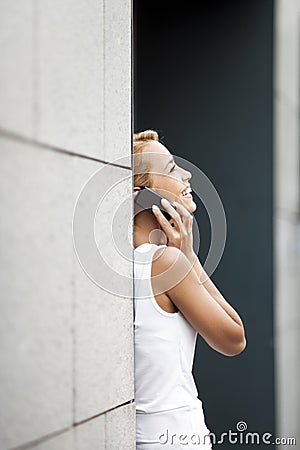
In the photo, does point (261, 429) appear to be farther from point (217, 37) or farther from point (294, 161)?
point (217, 37)

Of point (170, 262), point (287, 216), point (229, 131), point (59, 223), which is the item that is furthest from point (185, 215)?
point (287, 216)

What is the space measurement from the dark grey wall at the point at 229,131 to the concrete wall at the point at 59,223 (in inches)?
83.7

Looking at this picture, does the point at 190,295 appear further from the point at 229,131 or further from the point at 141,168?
the point at 229,131

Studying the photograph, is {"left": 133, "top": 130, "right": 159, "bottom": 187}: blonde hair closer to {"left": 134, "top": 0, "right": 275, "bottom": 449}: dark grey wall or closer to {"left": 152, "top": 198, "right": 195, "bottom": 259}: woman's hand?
{"left": 152, "top": 198, "right": 195, "bottom": 259}: woman's hand

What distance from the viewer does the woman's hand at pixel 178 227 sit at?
2.05 metres

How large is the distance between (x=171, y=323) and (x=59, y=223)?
0.54 m

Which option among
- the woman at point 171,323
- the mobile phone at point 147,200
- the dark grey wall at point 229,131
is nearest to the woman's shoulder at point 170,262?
the woman at point 171,323

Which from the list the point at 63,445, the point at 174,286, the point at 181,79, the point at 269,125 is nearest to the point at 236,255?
the point at 269,125

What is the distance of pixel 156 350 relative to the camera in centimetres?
203

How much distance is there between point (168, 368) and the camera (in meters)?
2.02

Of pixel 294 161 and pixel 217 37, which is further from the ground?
pixel 217 37

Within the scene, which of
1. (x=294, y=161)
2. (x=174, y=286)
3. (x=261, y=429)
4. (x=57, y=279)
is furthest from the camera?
(x=294, y=161)

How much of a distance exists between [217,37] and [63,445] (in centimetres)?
292

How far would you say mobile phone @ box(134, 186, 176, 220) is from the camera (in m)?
2.09
